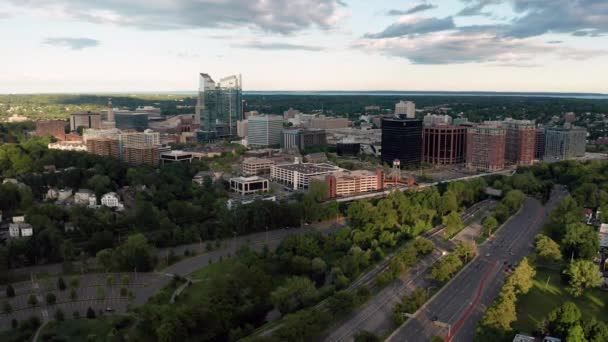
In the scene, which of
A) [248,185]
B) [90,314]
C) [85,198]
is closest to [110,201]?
[85,198]

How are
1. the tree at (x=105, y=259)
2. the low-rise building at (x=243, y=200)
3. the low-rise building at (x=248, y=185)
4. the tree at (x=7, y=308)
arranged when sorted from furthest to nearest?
the low-rise building at (x=248, y=185) < the low-rise building at (x=243, y=200) < the tree at (x=105, y=259) < the tree at (x=7, y=308)

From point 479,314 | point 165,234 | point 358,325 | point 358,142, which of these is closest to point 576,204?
point 479,314

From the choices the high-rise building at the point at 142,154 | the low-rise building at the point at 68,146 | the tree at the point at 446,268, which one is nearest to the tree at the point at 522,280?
the tree at the point at 446,268

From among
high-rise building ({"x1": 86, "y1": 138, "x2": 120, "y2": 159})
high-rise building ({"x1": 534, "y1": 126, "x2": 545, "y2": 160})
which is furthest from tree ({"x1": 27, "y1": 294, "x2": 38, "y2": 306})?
high-rise building ({"x1": 534, "y1": 126, "x2": 545, "y2": 160})

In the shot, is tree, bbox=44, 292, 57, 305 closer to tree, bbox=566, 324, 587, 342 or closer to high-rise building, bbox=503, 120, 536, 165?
tree, bbox=566, 324, 587, 342

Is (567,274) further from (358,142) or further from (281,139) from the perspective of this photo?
(281,139)

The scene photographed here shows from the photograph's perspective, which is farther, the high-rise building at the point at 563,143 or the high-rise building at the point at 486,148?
the high-rise building at the point at 563,143

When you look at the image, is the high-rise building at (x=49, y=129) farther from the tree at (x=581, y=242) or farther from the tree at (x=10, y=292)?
the tree at (x=581, y=242)
